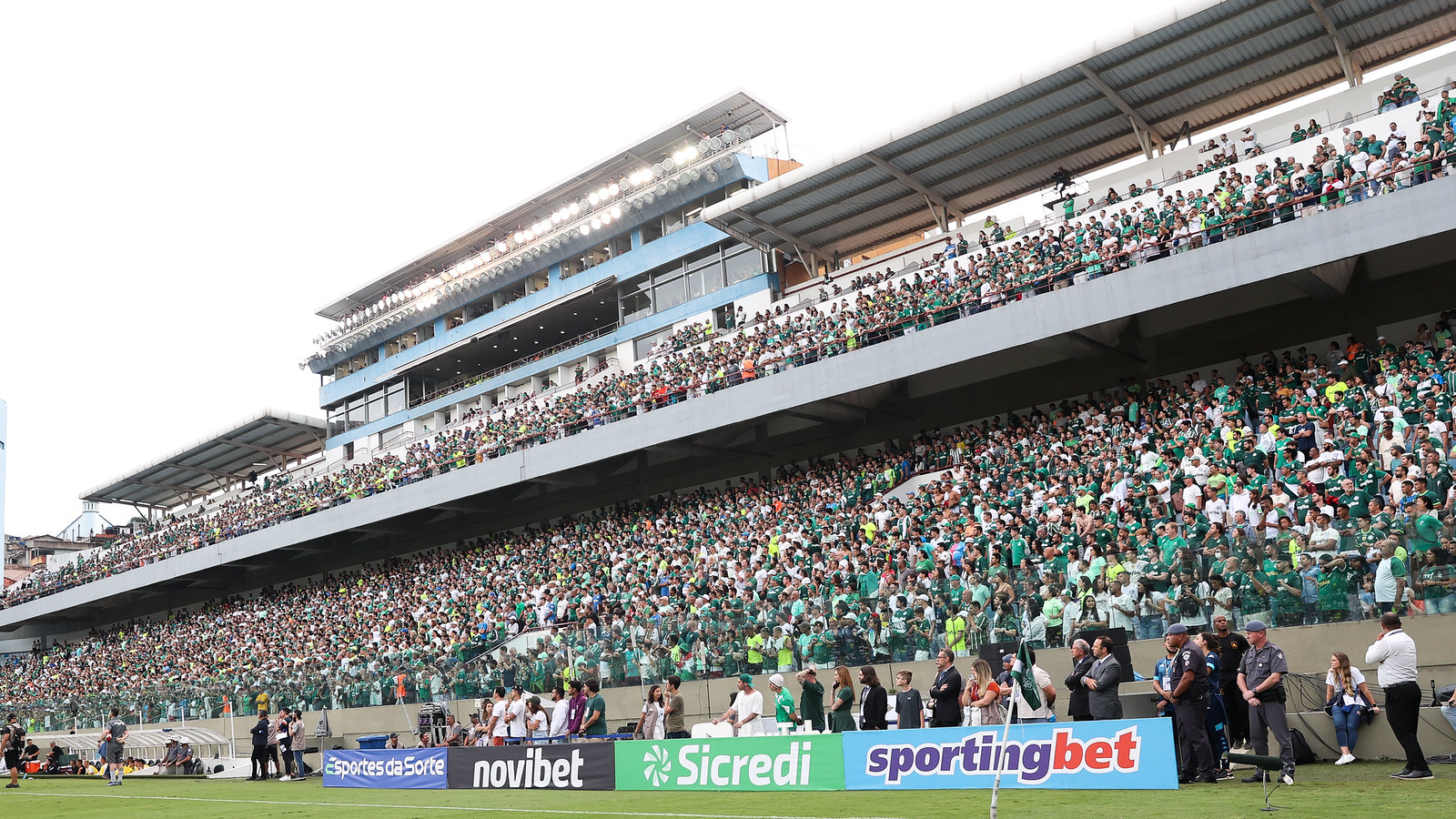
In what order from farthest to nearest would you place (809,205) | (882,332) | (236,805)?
(809,205), (882,332), (236,805)

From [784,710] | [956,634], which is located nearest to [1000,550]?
[956,634]

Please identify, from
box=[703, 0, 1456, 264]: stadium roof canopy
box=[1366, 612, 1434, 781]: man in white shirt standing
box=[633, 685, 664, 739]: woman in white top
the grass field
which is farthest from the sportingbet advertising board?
box=[703, 0, 1456, 264]: stadium roof canopy

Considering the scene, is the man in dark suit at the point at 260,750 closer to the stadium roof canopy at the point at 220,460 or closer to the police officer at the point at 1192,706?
the police officer at the point at 1192,706

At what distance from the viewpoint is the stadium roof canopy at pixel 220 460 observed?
5625 cm

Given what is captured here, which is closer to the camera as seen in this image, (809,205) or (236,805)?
(236,805)

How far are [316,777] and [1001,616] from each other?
13.5 m

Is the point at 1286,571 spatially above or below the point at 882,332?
below

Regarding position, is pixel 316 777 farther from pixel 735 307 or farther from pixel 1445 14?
pixel 1445 14

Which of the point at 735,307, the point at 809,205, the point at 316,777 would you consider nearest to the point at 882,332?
the point at 809,205

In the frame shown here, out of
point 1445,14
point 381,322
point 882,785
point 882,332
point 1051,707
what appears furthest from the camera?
point 381,322

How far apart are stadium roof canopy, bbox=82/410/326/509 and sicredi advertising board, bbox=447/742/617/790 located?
42.5 metres

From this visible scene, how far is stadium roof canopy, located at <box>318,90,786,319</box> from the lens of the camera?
135 ft

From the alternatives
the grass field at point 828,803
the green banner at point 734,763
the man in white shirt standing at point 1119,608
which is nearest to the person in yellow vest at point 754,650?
the green banner at point 734,763

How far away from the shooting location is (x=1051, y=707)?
42.0 feet
